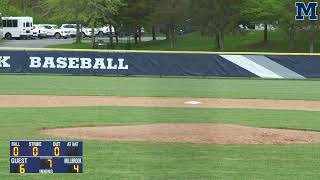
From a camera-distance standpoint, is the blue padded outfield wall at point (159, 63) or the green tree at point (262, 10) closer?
the blue padded outfield wall at point (159, 63)

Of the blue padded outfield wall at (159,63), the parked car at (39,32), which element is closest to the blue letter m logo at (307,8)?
the blue padded outfield wall at (159,63)

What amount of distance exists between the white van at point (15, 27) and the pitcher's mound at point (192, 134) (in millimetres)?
55407

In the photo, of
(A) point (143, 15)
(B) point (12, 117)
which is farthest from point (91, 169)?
(A) point (143, 15)

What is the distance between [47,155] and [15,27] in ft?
212

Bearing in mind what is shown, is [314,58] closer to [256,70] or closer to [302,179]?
[256,70]

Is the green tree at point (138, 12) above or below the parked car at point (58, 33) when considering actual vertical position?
above

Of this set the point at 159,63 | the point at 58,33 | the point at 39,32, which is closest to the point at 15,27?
the point at 39,32

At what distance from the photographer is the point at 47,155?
546 centimetres

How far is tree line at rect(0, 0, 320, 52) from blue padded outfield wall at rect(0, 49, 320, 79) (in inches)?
679

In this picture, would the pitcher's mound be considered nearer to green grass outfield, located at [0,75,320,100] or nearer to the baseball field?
the baseball field

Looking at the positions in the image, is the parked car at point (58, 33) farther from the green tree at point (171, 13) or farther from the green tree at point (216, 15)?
the green tree at point (216, 15)

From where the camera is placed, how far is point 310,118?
16219mm

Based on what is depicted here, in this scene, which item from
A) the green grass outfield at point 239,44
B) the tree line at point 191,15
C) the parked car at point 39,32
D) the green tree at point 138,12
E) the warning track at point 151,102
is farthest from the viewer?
the parked car at point 39,32

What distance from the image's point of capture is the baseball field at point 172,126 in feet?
29.2
